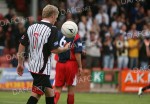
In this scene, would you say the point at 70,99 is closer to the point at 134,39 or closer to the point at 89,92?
the point at 89,92

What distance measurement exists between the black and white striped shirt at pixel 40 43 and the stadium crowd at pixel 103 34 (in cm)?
1077

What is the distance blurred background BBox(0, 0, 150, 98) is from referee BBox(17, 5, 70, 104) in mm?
10004

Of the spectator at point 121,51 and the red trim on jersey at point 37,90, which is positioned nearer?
the red trim on jersey at point 37,90

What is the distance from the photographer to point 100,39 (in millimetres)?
22031

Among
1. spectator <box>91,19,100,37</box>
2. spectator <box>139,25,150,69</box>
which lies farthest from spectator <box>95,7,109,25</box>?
spectator <box>139,25,150,69</box>

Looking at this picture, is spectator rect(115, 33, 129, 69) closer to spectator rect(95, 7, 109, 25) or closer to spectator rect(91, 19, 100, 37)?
spectator rect(91, 19, 100, 37)

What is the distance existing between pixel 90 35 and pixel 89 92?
275cm

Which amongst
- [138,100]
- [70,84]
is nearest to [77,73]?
[70,84]

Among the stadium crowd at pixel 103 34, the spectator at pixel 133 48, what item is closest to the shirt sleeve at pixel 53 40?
the stadium crowd at pixel 103 34

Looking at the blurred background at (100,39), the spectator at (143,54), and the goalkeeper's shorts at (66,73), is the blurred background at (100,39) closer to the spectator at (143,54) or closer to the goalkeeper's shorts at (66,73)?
the spectator at (143,54)

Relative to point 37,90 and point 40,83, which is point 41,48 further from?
point 37,90

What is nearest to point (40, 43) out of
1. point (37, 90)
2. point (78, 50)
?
point (37, 90)

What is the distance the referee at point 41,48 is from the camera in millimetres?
9602

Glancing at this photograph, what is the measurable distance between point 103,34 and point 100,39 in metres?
0.49
